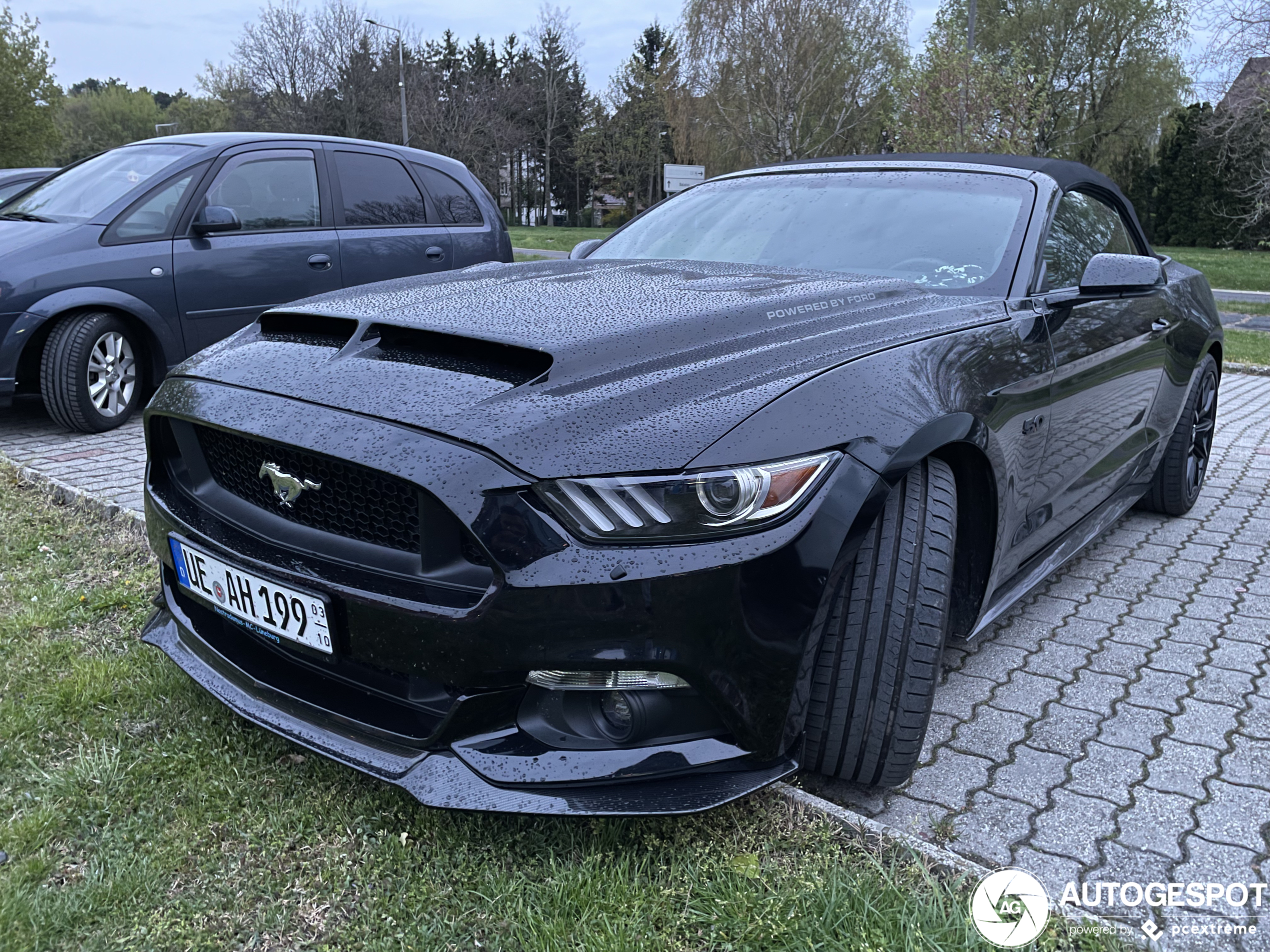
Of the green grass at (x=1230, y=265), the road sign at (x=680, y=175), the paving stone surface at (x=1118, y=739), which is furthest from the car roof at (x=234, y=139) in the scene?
the road sign at (x=680, y=175)

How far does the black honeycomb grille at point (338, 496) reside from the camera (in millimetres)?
1816

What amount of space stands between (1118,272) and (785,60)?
27.2m

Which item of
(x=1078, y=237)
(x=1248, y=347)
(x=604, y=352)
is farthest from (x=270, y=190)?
(x=1248, y=347)

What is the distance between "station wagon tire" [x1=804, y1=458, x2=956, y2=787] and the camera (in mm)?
2006

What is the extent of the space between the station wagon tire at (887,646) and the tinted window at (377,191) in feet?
16.8

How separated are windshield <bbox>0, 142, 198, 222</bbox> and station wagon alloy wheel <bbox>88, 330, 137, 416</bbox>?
2.33 ft

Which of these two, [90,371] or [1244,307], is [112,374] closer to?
[90,371]

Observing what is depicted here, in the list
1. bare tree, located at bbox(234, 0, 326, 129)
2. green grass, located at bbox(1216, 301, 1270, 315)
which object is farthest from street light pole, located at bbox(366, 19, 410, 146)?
green grass, located at bbox(1216, 301, 1270, 315)

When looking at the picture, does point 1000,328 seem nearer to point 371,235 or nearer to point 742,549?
point 742,549

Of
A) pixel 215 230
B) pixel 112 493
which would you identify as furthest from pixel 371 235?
pixel 112 493

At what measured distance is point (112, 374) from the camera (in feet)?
18.1

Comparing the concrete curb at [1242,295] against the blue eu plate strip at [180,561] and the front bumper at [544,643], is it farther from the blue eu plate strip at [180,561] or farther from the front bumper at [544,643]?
the blue eu plate strip at [180,561]

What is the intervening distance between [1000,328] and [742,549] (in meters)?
1.21

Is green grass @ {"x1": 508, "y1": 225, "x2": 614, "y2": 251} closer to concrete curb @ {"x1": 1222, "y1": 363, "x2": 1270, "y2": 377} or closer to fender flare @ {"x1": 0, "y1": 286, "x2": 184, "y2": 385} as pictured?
concrete curb @ {"x1": 1222, "y1": 363, "x2": 1270, "y2": 377}
